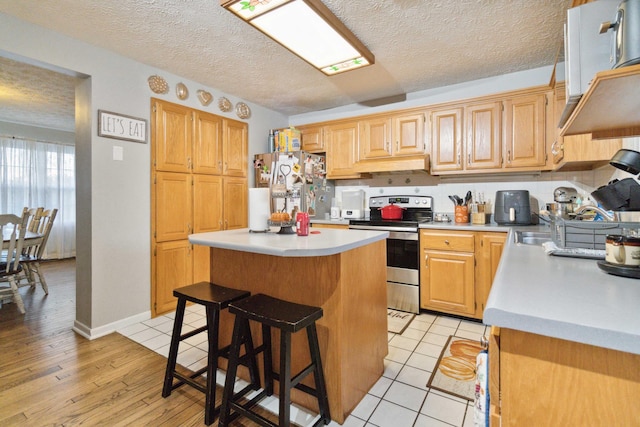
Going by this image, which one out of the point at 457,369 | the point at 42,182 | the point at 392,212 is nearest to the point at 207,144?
the point at 392,212

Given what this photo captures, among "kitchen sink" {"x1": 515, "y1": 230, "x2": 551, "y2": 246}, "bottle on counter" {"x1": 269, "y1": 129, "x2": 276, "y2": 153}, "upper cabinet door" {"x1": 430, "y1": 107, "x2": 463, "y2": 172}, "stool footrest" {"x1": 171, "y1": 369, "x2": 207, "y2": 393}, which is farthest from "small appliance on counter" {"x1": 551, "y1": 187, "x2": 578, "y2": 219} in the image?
"bottle on counter" {"x1": 269, "y1": 129, "x2": 276, "y2": 153}

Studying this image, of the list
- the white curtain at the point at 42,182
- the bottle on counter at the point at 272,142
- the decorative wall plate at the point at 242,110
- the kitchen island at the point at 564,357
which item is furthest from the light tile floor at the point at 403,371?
the white curtain at the point at 42,182

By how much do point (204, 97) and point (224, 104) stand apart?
0.27 metres

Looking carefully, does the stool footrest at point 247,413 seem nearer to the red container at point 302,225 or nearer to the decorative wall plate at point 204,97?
the red container at point 302,225

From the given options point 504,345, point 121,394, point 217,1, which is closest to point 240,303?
point 121,394

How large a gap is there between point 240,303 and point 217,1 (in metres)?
1.92

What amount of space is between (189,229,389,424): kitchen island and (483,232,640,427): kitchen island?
75cm

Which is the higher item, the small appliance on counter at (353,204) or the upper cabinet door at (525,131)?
the upper cabinet door at (525,131)

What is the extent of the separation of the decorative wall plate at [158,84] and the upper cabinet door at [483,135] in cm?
304

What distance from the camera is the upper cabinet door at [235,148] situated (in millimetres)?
3643

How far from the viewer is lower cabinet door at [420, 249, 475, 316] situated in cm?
Answer: 283

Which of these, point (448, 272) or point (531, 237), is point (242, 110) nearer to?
point (448, 272)

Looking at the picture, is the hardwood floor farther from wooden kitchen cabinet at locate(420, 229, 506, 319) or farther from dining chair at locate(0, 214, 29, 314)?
wooden kitchen cabinet at locate(420, 229, 506, 319)

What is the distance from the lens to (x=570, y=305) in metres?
0.72
